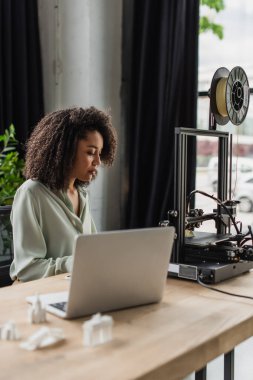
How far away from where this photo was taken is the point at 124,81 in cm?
364

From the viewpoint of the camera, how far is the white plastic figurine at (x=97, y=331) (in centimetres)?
106

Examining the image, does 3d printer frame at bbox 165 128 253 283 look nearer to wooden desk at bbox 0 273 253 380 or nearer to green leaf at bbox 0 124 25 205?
wooden desk at bbox 0 273 253 380

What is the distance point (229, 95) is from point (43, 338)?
1.24m

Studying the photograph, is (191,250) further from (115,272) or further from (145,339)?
(145,339)

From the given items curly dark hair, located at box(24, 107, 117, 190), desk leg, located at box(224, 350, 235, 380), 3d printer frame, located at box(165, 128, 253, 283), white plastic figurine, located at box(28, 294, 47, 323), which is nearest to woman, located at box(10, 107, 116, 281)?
curly dark hair, located at box(24, 107, 117, 190)

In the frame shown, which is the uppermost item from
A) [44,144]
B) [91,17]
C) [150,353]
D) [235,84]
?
[91,17]

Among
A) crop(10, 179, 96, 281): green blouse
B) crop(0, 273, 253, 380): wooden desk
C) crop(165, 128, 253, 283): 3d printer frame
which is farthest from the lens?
crop(10, 179, 96, 281): green blouse

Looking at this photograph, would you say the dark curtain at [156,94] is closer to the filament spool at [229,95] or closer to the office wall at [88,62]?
the office wall at [88,62]

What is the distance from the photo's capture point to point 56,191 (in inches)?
78.0

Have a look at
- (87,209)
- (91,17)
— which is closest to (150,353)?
(87,209)

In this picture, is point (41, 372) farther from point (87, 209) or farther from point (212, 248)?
point (87, 209)

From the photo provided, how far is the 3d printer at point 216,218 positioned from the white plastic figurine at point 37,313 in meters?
0.56

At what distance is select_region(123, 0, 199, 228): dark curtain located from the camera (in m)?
3.30

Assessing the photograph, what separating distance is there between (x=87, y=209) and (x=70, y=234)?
231 millimetres
